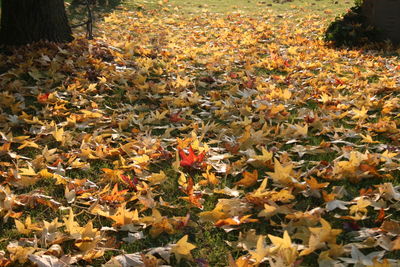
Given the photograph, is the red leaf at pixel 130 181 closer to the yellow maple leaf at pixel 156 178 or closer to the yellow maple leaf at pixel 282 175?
the yellow maple leaf at pixel 156 178

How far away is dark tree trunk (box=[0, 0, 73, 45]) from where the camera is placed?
5238 mm

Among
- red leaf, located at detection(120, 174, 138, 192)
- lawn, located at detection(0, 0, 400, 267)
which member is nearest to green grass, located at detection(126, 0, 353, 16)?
lawn, located at detection(0, 0, 400, 267)

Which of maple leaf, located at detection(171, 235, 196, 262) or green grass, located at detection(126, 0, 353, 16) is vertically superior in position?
green grass, located at detection(126, 0, 353, 16)

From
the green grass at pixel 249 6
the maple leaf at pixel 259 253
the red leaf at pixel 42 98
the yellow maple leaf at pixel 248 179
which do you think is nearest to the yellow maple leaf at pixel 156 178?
the yellow maple leaf at pixel 248 179

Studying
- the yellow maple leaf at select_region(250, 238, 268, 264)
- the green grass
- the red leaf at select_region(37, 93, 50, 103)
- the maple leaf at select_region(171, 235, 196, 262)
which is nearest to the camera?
the yellow maple leaf at select_region(250, 238, 268, 264)

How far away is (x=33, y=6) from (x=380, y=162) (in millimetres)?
4811

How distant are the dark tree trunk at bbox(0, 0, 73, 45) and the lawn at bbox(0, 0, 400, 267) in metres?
0.35

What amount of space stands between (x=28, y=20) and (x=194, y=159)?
3.84 m

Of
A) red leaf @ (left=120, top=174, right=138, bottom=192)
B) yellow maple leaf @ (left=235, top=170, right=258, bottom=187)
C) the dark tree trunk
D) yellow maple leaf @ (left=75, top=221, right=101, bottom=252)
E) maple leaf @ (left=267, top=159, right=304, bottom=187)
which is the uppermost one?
the dark tree trunk

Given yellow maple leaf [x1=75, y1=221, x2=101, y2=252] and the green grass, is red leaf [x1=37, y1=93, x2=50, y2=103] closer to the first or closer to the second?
yellow maple leaf [x1=75, y1=221, x2=101, y2=252]

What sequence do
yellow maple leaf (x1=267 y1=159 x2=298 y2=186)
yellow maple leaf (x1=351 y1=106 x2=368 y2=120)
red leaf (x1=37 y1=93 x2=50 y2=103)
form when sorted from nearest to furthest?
yellow maple leaf (x1=267 y1=159 x2=298 y2=186) < yellow maple leaf (x1=351 y1=106 x2=368 y2=120) < red leaf (x1=37 y1=93 x2=50 y2=103)

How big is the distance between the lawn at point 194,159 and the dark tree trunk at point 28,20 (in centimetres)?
35

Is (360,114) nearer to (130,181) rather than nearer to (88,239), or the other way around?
(130,181)

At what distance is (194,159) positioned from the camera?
2.84 metres
